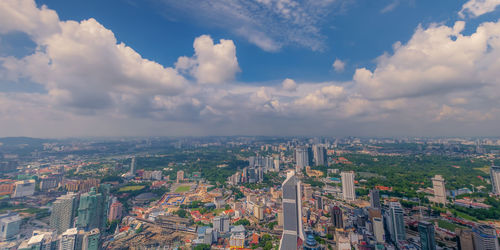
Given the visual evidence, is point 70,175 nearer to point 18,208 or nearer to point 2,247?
point 18,208

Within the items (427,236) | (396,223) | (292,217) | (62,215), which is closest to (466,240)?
(427,236)

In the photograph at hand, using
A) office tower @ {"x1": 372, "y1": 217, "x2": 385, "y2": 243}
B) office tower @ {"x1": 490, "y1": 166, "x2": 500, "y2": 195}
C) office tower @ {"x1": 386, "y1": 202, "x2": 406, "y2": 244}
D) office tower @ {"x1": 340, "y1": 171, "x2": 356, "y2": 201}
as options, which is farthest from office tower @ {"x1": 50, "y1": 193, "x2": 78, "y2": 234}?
office tower @ {"x1": 490, "y1": 166, "x2": 500, "y2": 195}

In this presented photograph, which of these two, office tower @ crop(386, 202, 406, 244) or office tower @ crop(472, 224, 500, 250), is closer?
office tower @ crop(472, 224, 500, 250)

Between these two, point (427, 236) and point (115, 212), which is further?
point (115, 212)

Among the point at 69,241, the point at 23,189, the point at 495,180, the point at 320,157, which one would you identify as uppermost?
the point at 320,157

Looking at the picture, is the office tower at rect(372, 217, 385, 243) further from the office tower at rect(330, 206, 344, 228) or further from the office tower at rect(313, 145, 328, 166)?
the office tower at rect(313, 145, 328, 166)

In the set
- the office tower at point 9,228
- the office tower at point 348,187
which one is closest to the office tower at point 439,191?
the office tower at point 348,187

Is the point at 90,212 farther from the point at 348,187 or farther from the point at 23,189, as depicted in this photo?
the point at 348,187
